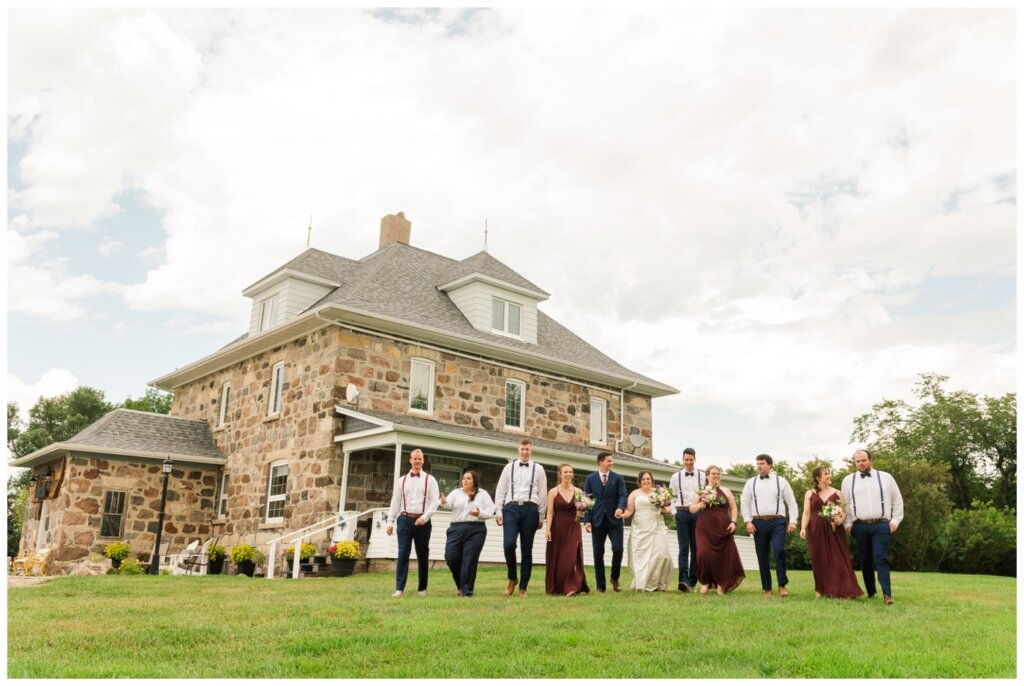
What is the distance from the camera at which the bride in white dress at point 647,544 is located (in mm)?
11430

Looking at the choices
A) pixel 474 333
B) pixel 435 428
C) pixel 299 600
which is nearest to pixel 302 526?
pixel 435 428

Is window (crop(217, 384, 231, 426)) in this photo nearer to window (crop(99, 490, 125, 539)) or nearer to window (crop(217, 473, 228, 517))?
Answer: window (crop(217, 473, 228, 517))

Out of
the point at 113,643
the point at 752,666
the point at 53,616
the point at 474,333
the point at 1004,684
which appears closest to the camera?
the point at 1004,684

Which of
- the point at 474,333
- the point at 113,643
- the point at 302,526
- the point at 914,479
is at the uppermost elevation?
the point at 474,333

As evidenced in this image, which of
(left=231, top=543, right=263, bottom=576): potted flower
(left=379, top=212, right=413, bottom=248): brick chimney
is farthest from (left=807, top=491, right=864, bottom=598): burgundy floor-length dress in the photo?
(left=379, top=212, right=413, bottom=248): brick chimney

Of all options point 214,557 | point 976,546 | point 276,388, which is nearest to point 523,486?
point 214,557

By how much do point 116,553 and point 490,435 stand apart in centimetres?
896

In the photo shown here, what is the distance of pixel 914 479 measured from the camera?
2575 cm

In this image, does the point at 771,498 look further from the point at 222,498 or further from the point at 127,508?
the point at 127,508

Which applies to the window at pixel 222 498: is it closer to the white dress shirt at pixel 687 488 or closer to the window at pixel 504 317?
the window at pixel 504 317

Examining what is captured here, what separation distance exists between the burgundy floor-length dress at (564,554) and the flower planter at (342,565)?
24.3 ft

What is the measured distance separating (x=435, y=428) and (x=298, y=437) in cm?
349

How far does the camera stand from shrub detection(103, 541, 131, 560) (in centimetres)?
2050

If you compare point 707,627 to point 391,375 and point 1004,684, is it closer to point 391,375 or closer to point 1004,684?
point 1004,684
